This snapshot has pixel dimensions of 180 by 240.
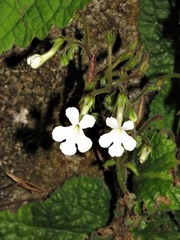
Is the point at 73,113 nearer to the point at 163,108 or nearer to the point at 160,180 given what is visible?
the point at 160,180

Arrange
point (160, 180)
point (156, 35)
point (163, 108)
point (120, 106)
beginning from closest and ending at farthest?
point (120, 106) < point (160, 180) < point (156, 35) < point (163, 108)

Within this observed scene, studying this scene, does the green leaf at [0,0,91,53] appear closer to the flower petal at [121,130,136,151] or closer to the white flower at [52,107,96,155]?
the white flower at [52,107,96,155]

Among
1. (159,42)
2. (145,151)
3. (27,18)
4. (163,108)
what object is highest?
(159,42)

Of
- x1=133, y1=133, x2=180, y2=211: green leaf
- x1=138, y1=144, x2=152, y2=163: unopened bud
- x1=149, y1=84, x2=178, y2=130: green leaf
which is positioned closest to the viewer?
x1=138, y1=144, x2=152, y2=163: unopened bud

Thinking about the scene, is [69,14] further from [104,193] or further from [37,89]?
[104,193]

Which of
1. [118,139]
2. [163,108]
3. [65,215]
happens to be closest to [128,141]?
[118,139]

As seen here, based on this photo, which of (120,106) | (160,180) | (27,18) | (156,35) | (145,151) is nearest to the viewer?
(27,18)

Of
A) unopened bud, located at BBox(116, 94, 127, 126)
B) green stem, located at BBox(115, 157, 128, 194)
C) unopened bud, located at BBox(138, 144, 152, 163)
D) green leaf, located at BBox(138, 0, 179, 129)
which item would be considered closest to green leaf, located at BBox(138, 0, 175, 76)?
green leaf, located at BBox(138, 0, 179, 129)

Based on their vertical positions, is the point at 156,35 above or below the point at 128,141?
above
